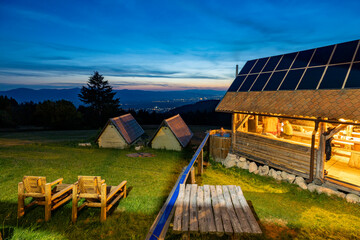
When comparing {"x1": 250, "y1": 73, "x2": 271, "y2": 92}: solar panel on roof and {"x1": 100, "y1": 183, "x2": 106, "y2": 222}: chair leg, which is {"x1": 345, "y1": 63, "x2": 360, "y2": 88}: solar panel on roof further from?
{"x1": 100, "y1": 183, "x2": 106, "y2": 222}: chair leg

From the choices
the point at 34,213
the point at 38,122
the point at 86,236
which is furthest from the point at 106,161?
the point at 38,122

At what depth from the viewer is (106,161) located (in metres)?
14.7

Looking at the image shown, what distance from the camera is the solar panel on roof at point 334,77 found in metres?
9.29

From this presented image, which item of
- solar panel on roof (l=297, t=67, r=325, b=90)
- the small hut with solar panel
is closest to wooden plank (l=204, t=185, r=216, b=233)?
the small hut with solar panel

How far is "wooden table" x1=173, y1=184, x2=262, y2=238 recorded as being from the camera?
3.57 meters

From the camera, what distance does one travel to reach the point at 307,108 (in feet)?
30.5

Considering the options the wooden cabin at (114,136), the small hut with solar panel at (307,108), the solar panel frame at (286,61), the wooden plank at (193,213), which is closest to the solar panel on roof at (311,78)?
the small hut with solar panel at (307,108)

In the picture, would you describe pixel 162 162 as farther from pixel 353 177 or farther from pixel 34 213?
pixel 353 177

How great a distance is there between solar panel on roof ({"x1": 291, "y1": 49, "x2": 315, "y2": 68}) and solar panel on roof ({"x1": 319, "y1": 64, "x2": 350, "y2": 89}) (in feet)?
5.80

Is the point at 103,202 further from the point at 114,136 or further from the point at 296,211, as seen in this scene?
the point at 114,136

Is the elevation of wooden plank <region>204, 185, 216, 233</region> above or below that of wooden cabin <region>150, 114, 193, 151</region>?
above

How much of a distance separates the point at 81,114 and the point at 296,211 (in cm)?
4704

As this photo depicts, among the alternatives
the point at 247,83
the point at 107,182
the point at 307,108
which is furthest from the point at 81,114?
the point at 307,108

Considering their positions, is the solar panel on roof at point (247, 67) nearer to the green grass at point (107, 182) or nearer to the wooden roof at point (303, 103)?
the wooden roof at point (303, 103)
